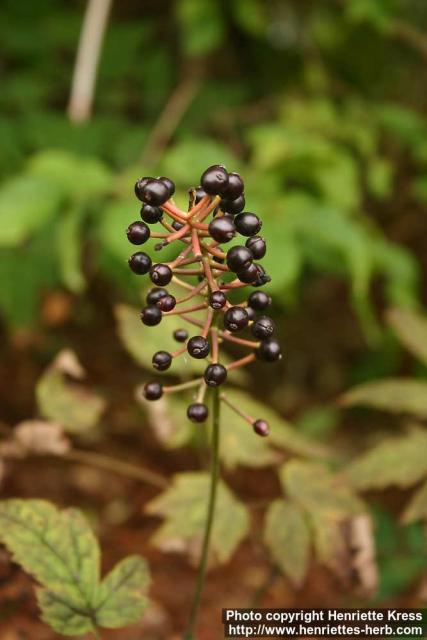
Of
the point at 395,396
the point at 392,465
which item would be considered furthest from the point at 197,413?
the point at 395,396

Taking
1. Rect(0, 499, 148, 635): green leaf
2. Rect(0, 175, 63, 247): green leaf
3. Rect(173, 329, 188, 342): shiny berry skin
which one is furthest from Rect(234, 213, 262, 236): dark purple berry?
Rect(0, 175, 63, 247): green leaf

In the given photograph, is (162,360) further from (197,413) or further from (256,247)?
(256,247)

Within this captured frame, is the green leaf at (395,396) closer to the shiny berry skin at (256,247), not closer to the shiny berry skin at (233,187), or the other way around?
the shiny berry skin at (256,247)

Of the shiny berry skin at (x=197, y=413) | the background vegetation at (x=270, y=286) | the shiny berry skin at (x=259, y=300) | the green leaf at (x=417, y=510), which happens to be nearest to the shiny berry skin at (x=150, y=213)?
the shiny berry skin at (x=259, y=300)

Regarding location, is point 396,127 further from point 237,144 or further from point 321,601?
point 321,601

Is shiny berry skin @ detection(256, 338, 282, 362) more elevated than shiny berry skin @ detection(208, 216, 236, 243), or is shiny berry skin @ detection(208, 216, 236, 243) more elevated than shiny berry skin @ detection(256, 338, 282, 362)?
shiny berry skin @ detection(208, 216, 236, 243)

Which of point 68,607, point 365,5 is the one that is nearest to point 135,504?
point 68,607

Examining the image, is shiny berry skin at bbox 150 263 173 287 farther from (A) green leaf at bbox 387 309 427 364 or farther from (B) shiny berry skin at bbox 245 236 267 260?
(A) green leaf at bbox 387 309 427 364
